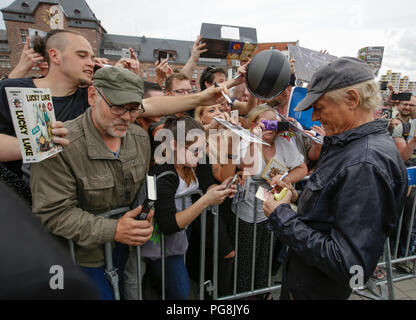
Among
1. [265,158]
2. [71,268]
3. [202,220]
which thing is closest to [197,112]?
[265,158]

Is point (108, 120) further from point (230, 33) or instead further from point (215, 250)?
point (230, 33)

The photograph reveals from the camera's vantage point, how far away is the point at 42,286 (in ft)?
1.30

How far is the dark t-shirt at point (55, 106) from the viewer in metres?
1.91

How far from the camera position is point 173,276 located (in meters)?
1.98

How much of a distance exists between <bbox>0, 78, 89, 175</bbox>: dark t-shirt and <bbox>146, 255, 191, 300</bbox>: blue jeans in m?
1.42

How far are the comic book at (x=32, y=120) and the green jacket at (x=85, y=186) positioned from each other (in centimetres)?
25

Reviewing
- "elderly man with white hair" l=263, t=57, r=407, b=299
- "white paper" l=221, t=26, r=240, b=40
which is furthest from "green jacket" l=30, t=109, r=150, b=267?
"white paper" l=221, t=26, r=240, b=40

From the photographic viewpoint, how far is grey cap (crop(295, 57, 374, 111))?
1312mm

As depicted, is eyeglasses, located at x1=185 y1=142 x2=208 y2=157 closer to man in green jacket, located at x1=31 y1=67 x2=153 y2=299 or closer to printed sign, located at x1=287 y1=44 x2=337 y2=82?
man in green jacket, located at x1=31 y1=67 x2=153 y2=299

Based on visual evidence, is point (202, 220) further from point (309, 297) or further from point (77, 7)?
point (77, 7)

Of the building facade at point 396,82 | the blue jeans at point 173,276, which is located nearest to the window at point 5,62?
the building facade at point 396,82

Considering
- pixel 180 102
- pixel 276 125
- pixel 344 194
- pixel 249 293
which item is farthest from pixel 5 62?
pixel 344 194

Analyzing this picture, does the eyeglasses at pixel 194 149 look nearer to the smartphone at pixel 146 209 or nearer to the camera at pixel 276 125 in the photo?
the smartphone at pixel 146 209

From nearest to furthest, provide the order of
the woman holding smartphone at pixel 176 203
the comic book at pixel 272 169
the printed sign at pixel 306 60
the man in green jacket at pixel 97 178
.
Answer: the man in green jacket at pixel 97 178 → the woman holding smartphone at pixel 176 203 → the comic book at pixel 272 169 → the printed sign at pixel 306 60
